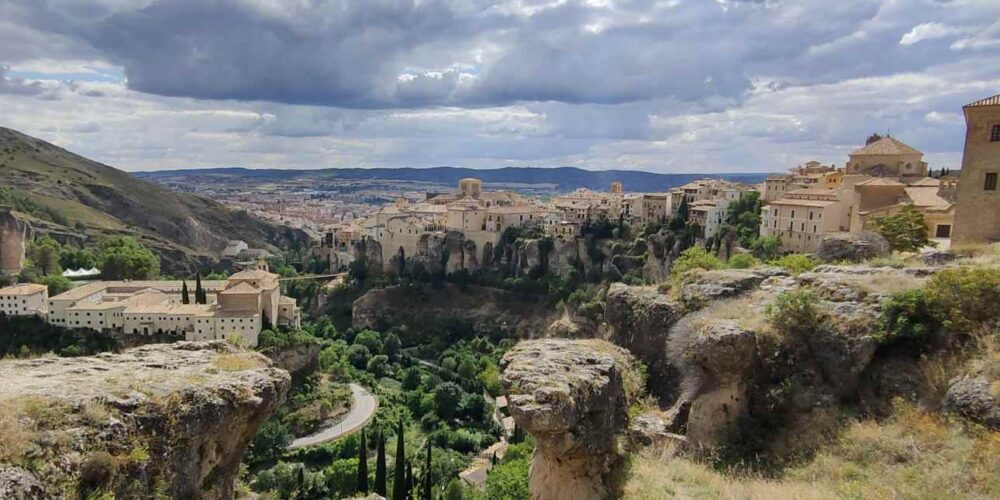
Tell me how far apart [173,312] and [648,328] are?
1657 inches

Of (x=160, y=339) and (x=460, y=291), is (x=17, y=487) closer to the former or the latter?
(x=160, y=339)

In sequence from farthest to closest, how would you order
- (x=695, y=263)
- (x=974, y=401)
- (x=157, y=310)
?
1. (x=157, y=310)
2. (x=695, y=263)
3. (x=974, y=401)

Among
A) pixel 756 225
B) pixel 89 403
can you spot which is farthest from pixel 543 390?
pixel 756 225

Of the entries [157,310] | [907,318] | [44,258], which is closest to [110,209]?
[44,258]

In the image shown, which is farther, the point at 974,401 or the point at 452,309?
the point at 452,309

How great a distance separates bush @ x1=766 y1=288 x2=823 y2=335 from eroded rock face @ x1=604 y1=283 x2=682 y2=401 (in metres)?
2.48

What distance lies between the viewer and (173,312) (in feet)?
148

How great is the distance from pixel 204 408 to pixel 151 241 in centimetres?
10524

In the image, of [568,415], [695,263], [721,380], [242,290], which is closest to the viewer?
[568,415]

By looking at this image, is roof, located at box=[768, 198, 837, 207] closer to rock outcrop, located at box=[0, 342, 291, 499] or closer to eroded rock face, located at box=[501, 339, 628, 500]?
eroded rock face, located at box=[501, 339, 628, 500]

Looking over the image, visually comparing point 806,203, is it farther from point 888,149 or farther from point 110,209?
point 110,209

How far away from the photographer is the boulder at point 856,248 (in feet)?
61.7

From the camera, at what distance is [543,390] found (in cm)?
848

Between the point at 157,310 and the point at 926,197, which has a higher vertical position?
the point at 926,197
